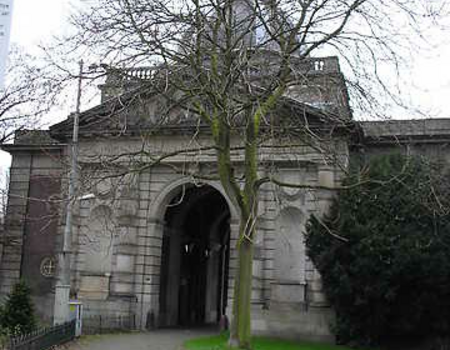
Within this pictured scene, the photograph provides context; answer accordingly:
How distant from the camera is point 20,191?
102 feet

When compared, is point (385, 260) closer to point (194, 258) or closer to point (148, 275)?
point (148, 275)

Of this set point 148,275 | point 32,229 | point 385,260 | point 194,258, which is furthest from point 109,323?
point 385,260

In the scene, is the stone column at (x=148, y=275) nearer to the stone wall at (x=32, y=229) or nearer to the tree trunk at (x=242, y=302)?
the stone wall at (x=32, y=229)

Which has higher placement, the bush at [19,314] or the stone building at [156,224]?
the stone building at [156,224]

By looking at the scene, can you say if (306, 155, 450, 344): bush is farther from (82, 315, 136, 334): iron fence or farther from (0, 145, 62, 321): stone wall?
(0, 145, 62, 321): stone wall

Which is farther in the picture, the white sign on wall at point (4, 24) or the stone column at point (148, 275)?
the stone column at point (148, 275)

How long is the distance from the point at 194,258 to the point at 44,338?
18007mm

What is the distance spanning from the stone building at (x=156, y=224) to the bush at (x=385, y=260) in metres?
1.52

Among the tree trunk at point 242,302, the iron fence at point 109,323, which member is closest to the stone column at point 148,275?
the iron fence at point 109,323

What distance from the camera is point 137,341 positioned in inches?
865

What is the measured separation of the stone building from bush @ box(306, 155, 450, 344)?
4.97ft

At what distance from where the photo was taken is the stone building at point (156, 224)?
25172mm

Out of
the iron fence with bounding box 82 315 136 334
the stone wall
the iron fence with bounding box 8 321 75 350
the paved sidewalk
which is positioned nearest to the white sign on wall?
the iron fence with bounding box 8 321 75 350

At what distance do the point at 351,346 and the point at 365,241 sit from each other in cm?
395
